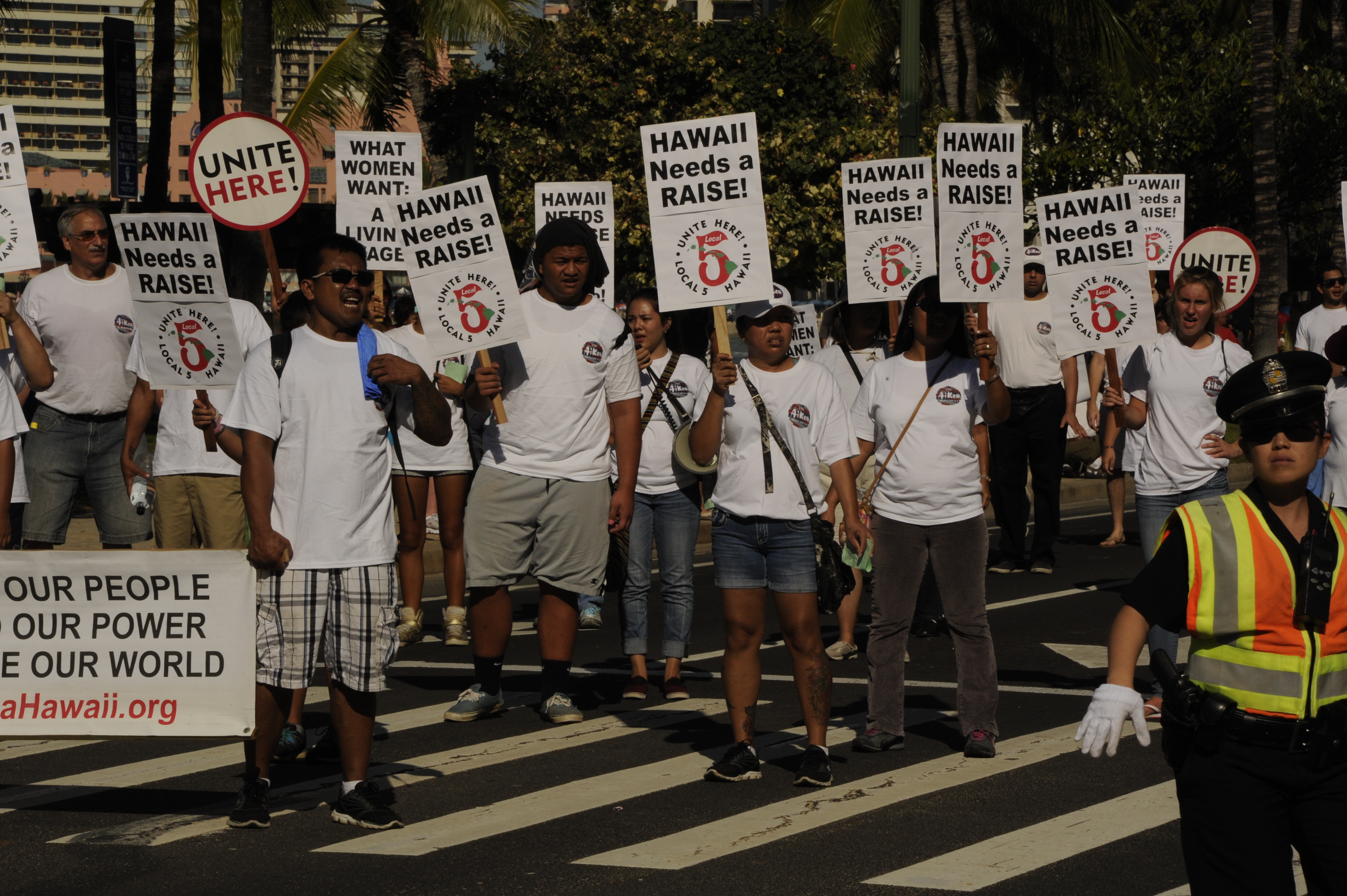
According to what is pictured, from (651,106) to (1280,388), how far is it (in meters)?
28.0

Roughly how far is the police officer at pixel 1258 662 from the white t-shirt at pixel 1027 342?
349 inches

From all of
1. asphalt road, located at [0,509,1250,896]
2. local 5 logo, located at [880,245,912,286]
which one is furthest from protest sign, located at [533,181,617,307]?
asphalt road, located at [0,509,1250,896]

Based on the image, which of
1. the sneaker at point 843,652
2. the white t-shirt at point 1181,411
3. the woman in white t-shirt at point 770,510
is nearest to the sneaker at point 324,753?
the woman in white t-shirt at point 770,510

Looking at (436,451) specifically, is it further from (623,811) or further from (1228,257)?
(1228,257)

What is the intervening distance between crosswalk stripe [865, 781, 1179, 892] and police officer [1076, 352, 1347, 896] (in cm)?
156

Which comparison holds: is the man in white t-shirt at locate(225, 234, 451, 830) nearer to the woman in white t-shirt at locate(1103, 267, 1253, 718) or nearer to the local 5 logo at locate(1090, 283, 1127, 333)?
the woman in white t-shirt at locate(1103, 267, 1253, 718)

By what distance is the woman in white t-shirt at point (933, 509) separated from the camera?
7098 mm

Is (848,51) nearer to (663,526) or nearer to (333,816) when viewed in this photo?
(663,526)

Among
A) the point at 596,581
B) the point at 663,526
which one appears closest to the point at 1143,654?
the point at 663,526

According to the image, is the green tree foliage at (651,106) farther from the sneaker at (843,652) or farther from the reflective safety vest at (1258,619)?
the reflective safety vest at (1258,619)

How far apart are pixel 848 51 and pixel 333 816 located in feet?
95.3

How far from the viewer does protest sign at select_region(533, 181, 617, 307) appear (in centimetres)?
1256

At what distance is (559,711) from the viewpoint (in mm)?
7734

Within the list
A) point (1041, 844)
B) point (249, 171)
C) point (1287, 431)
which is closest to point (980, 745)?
point (1041, 844)
